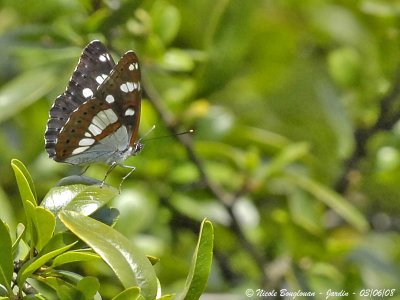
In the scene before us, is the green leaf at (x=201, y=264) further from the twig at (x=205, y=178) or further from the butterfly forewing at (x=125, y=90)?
the twig at (x=205, y=178)

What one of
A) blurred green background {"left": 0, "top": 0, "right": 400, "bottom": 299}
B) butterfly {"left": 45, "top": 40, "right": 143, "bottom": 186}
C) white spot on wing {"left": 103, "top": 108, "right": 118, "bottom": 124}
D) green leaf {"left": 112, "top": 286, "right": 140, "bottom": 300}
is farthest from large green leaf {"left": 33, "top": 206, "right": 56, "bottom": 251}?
blurred green background {"left": 0, "top": 0, "right": 400, "bottom": 299}

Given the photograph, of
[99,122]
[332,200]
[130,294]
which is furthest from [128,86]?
[332,200]

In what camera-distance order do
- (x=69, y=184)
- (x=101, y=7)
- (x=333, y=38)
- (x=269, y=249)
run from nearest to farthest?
1. (x=69, y=184)
2. (x=101, y=7)
3. (x=269, y=249)
4. (x=333, y=38)

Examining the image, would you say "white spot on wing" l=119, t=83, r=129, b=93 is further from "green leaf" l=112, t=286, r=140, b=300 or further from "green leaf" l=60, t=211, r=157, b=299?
"green leaf" l=112, t=286, r=140, b=300

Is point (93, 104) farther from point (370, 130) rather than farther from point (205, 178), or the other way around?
point (370, 130)

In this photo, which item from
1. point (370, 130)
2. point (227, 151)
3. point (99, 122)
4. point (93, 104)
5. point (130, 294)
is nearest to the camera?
point (130, 294)

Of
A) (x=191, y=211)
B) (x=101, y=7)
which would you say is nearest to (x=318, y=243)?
(x=191, y=211)

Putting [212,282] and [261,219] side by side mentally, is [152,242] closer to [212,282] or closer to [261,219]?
[212,282]
